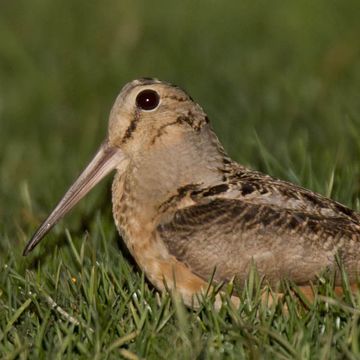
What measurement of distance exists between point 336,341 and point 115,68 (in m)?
5.91

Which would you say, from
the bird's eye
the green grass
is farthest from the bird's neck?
the green grass

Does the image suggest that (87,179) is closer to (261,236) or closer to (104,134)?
(261,236)

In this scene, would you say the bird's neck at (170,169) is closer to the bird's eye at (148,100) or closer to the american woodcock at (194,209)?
the american woodcock at (194,209)

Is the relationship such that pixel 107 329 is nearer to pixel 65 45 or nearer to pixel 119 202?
pixel 119 202

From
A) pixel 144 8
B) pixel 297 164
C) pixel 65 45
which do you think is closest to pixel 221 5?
pixel 144 8

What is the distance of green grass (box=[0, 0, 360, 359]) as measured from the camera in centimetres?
491

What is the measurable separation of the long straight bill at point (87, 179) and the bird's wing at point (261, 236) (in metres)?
0.53

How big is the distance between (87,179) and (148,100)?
534mm

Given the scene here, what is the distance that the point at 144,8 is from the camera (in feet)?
38.2

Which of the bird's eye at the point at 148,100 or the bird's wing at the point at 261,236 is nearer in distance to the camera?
the bird's wing at the point at 261,236

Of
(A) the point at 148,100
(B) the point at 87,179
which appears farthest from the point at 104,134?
(A) the point at 148,100

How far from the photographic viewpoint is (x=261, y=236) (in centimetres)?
532

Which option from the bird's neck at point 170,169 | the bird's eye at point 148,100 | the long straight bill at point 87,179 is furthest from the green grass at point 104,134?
the bird's eye at point 148,100

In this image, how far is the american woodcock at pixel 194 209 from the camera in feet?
17.4
